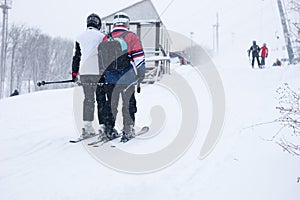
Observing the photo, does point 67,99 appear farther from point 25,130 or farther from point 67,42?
point 67,42

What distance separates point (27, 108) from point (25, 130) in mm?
1931

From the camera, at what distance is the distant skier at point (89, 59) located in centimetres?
445

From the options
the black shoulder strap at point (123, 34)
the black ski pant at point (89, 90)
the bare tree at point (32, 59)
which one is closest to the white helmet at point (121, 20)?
the black shoulder strap at point (123, 34)

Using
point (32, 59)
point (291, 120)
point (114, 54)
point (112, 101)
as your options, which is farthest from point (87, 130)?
point (32, 59)

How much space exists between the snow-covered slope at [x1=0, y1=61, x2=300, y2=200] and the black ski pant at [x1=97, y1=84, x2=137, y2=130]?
47 cm

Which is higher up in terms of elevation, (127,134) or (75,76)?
(75,76)

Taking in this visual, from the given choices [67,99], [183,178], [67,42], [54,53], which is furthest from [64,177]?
[67,42]

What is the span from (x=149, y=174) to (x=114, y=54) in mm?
1794

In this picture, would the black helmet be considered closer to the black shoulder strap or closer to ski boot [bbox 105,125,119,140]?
the black shoulder strap

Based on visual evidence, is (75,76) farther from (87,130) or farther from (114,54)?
(87,130)

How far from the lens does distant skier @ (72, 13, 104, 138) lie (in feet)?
14.6

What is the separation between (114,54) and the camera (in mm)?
4320

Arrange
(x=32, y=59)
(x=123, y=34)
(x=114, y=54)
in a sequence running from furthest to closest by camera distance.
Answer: (x=32, y=59) → (x=123, y=34) → (x=114, y=54)

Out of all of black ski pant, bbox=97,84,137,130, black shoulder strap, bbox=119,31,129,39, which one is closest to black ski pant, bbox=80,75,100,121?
black ski pant, bbox=97,84,137,130
